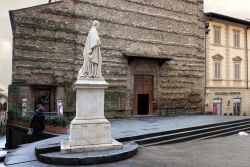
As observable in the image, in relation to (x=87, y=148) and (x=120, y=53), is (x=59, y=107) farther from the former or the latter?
(x=87, y=148)

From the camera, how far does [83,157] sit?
7453 mm

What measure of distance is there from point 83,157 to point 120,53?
12.8 m

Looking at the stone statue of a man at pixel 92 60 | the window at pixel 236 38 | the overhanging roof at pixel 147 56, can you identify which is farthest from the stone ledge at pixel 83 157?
the window at pixel 236 38

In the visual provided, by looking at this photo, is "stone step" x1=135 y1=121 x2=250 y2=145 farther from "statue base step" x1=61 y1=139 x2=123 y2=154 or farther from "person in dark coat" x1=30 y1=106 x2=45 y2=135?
"person in dark coat" x1=30 y1=106 x2=45 y2=135

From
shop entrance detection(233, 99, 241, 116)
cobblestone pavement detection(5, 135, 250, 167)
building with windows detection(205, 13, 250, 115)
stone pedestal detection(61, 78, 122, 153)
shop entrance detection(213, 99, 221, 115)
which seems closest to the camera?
cobblestone pavement detection(5, 135, 250, 167)

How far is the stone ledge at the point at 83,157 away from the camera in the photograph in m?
7.43

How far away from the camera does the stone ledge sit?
743cm

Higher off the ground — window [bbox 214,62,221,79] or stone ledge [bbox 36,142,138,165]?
window [bbox 214,62,221,79]

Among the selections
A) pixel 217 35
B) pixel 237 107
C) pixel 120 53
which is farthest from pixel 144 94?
pixel 237 107

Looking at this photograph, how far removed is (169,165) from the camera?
7438 mm

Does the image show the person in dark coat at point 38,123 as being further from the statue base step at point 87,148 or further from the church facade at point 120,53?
the church facade at point 120,53

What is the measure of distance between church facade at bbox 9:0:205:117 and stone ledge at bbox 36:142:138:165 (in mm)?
8682

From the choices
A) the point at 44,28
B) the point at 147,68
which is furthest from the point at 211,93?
the point at 44,28

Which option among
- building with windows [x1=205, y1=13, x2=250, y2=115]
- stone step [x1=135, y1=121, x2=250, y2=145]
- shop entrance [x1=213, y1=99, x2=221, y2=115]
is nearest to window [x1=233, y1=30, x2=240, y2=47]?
building with windows [x1=205, y1=13, x2=250, y2=115]
